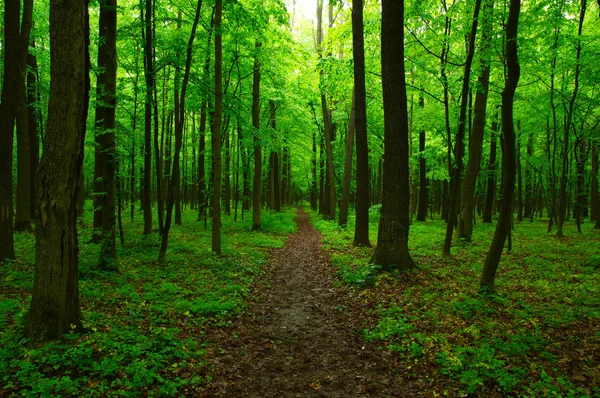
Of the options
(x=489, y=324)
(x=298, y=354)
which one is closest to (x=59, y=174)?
(x=298, y=354)

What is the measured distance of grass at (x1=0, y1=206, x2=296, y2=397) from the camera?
Answer: 3863 mm

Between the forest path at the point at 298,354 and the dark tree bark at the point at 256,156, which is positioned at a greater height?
the dark tree bark at the point at 256,156

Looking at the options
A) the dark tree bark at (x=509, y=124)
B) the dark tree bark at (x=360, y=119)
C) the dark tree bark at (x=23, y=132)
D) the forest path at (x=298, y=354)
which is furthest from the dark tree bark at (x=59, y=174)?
the dark tree bark at (x=360, y=119)

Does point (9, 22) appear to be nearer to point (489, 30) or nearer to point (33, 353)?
point (33, 353)

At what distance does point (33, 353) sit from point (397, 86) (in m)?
8.82

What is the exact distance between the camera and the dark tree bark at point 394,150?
8562mm

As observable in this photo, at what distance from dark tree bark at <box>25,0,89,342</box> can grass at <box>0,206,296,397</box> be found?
0.44 metres

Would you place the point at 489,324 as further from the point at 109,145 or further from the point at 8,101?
the point at 8,101

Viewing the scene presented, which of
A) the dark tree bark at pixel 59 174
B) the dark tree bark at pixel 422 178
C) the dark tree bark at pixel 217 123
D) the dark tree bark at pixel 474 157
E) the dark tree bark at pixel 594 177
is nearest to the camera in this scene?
the dark tree bark at pixel 59 174

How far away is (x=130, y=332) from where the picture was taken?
16.6 ft

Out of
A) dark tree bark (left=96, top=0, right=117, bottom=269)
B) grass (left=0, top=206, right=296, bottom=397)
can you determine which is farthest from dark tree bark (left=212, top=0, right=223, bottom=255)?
dark tree bark (left=96, top=0, right=117, bottom=269)

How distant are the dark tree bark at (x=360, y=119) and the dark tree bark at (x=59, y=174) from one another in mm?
9237

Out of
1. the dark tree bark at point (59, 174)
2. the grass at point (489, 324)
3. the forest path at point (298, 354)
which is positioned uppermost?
the dark tree bark at point (59, 174)

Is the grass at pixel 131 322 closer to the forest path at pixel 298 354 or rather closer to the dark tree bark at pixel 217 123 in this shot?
the forest path at pixel 298 354
